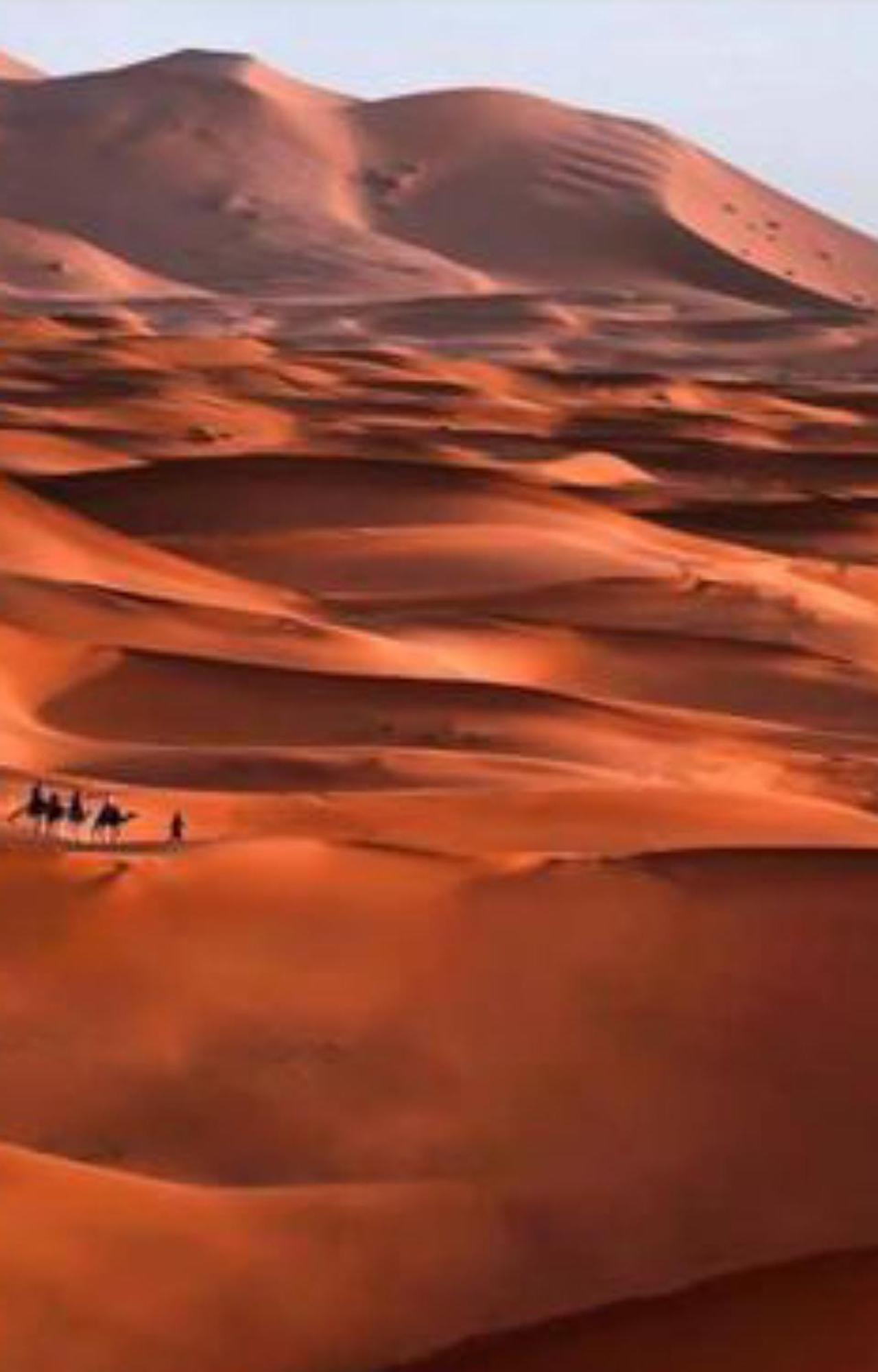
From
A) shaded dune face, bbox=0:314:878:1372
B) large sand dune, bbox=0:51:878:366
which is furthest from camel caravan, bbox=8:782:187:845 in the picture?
large sand dune, bbox=0:51:878:366

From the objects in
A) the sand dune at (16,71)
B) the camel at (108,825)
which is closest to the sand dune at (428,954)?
the camel at (108,825)

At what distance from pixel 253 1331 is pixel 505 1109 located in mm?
851

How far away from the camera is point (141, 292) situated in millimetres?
65062

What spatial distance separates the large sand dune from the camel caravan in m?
46.8

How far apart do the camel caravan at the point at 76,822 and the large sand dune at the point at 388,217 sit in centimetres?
4680

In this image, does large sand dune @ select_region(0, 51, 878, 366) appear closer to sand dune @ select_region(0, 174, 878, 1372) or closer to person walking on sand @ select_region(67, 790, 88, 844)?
sand dune @ select_region(0, 174, 878, 1372)

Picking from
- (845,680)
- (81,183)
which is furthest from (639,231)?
(845,680)

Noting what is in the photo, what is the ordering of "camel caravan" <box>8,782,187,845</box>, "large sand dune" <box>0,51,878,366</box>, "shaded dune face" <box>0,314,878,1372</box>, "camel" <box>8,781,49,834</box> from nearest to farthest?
"shaded dune face" <box>0,314,878,1372</box>, "camel caravan" <box>8,782,187,845</box>, "camel" <box>8,781,49,834</box>, "large sand dune" <box>0,51,878,366</box>

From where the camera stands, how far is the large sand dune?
62.0 meters

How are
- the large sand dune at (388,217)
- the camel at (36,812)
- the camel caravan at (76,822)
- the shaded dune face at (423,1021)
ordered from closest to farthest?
1. the shaded dune face at (423,1021)
2. the camel caravan at (76,822)
3. the camel at (36,812)
4. the large sand dune at (388,217)

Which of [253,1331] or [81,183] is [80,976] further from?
[81,183]

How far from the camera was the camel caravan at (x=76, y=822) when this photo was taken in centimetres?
591

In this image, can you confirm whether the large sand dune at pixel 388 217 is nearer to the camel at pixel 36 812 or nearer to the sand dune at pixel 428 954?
the sand dune at pixel 428 954

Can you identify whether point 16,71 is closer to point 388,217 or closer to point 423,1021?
point 388,217
